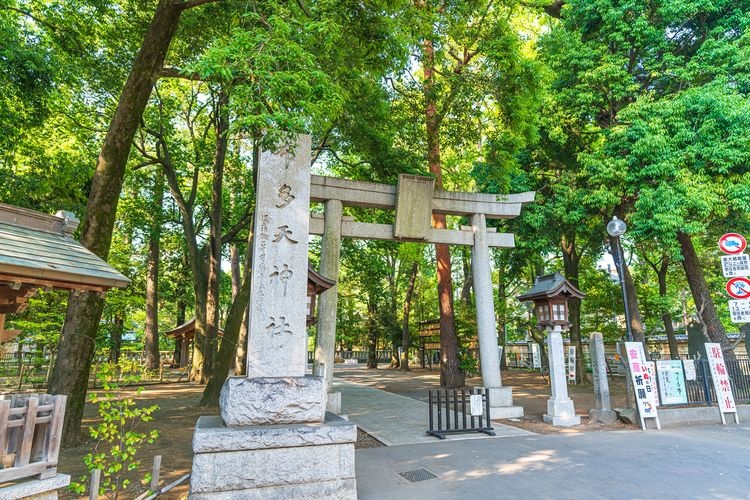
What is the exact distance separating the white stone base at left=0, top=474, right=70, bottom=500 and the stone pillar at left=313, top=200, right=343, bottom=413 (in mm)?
5023

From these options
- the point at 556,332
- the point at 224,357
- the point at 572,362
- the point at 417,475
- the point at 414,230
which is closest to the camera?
the point at 417,475

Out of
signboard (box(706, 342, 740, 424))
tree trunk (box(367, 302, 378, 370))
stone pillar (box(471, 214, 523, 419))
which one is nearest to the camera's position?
signboard (box(706, 342, 740, 424))

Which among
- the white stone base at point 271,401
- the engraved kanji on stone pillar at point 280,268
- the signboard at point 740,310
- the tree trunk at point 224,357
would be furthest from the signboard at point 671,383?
the tree trunk at point 224,357

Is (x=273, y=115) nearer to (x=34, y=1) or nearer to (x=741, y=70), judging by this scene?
(x=34, y=1)

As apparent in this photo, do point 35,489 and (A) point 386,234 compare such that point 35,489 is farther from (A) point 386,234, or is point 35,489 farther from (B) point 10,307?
(A) point 386,234

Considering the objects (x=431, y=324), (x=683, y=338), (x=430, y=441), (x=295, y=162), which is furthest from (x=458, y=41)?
(x=683, y=338)

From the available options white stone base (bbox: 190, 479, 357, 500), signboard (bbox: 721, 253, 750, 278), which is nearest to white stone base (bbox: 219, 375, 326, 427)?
white stone base (bbox: 190, 479, 357, 500)

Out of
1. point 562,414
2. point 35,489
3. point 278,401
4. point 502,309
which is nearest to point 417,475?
point 278,401

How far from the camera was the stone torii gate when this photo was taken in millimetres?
9414

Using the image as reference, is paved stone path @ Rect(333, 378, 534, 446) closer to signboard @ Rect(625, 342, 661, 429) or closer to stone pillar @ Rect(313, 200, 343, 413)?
stone pillar @ Rect(313, 200, 343, 413)

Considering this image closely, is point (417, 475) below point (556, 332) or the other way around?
below

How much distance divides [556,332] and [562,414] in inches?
69.2

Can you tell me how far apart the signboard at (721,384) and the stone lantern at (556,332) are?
3229 millimetres

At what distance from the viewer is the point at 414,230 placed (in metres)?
10.2
